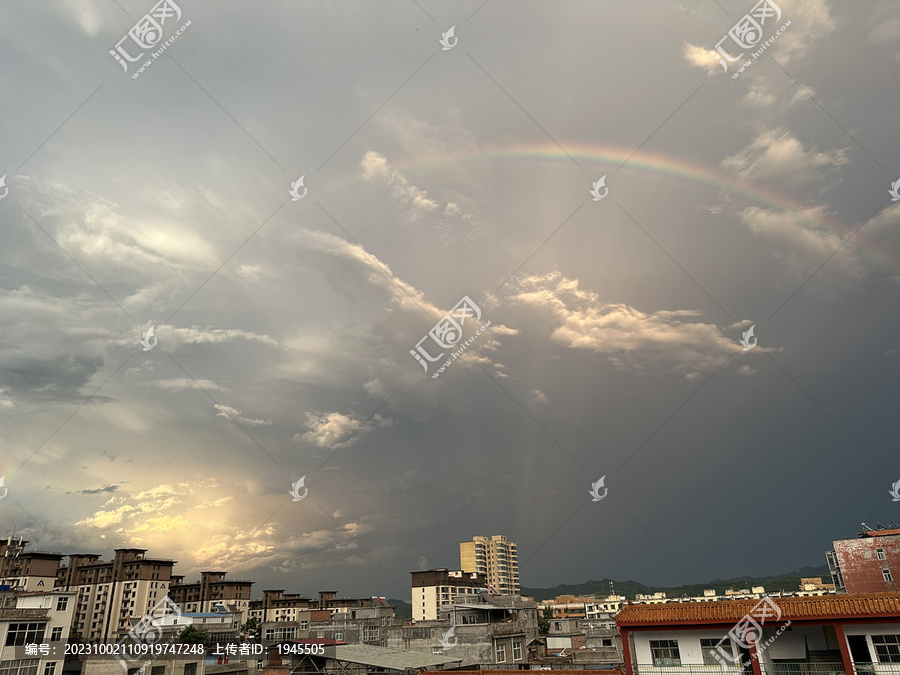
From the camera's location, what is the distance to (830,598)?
2080cm

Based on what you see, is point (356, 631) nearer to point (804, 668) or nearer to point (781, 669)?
point (781, 669)

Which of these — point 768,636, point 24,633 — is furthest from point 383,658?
point 24,633

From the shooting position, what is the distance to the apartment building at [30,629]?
29.8 metres

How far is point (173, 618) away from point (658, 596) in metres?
143

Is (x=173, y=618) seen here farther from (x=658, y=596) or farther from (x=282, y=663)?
(x=658, y=596)

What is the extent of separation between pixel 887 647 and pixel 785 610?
3.20m

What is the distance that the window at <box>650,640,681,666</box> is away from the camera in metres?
22.6

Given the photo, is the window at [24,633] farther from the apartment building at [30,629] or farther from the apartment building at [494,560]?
the apartment building at [494,560]

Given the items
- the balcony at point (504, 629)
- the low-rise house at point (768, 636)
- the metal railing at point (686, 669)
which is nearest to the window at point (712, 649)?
the low-rise house at point (768, 636)

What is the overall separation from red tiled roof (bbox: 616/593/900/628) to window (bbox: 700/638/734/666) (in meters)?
1.02

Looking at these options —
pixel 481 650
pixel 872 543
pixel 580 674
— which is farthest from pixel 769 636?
pixel 872 543

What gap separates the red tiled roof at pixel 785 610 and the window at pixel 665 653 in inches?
42.9

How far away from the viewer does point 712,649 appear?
22047 mm

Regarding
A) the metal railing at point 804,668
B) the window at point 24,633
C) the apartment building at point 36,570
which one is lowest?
the metal railing at point 804,668
